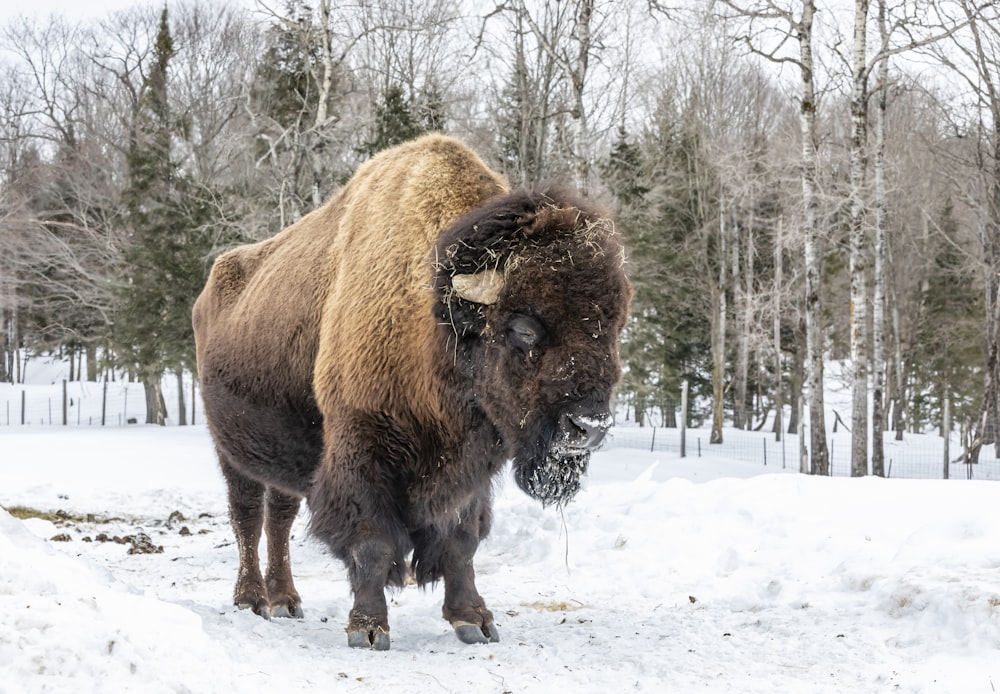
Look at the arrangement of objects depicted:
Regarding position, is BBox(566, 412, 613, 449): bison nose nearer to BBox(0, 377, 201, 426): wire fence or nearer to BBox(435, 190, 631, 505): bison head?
BBox(435, 190, 631, 505): bison head

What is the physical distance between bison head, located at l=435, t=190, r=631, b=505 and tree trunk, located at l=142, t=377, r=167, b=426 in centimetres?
2688

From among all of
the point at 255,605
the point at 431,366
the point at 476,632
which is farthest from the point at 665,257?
the point at 431,366

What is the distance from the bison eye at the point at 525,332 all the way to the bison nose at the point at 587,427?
17.6 inches

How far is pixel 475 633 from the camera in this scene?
5012 mm

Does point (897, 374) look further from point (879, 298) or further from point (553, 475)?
point (553, 475)

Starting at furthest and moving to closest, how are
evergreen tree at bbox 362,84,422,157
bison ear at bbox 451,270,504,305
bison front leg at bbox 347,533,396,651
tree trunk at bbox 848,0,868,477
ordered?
evergreen tree at bbox 362,84,422,157
tree trunk at bbox 848,0,868,477
bison front leg at bbox 347,533,396,651
bison ear at bbox 451,270,504,305

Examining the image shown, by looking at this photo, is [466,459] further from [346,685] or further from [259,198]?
[259,198]

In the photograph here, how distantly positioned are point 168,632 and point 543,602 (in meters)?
3.04

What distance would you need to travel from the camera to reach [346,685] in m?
3.96

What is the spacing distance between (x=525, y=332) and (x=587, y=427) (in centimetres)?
61

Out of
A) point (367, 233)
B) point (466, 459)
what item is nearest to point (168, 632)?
point (466, 459)

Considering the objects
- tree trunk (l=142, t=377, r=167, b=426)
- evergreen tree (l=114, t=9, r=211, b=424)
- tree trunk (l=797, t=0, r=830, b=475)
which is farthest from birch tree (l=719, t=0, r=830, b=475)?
tree trunk (l=142, t=377, r=167, b=426)

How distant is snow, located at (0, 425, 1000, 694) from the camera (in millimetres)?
3672

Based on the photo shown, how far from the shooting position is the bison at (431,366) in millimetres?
4301
